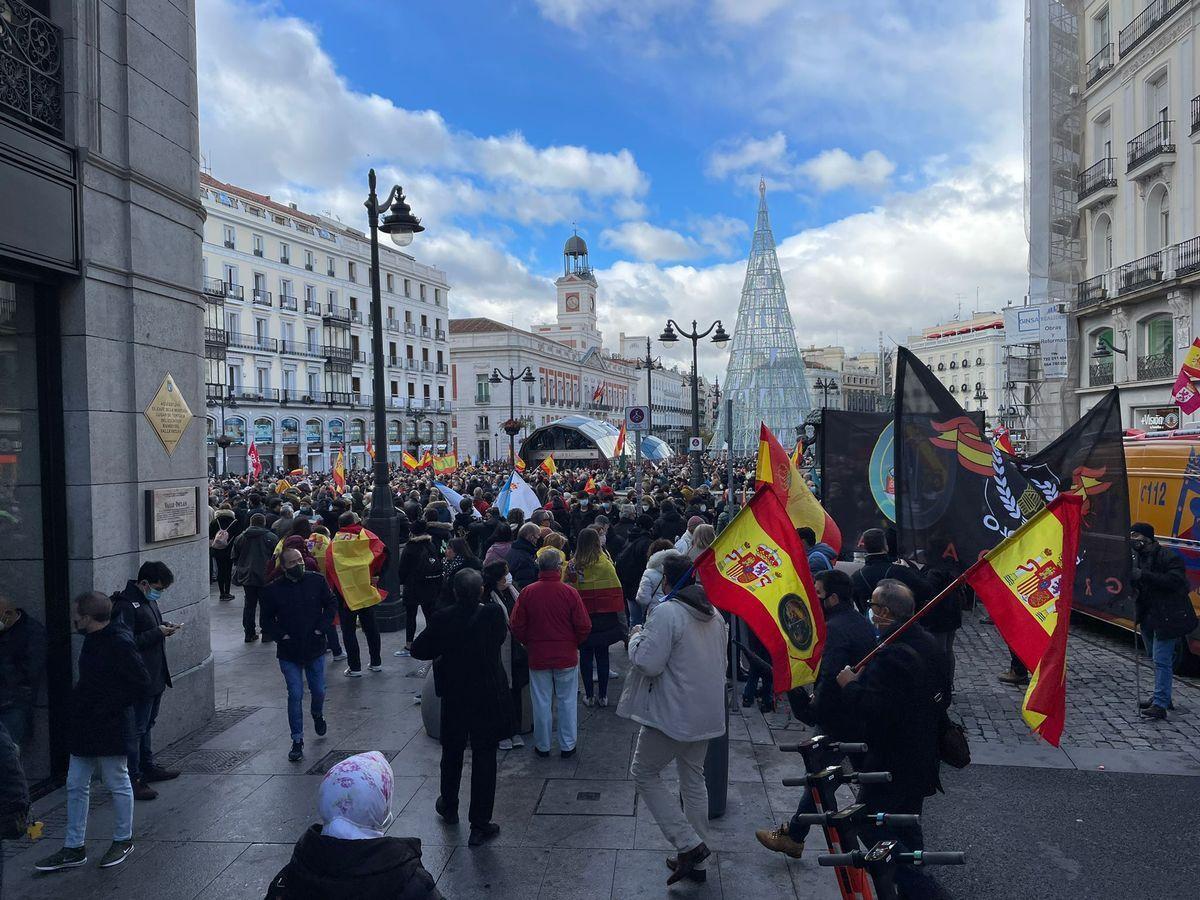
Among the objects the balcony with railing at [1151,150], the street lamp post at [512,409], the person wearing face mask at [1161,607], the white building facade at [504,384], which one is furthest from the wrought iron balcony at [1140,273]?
the white building facade at [504,384]

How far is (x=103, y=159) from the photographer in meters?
6.03

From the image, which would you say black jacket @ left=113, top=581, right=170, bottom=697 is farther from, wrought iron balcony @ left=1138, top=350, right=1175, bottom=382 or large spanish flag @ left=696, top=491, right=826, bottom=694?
wrought iron balcony @ left=1138, top=350, right=1175, bottom=382

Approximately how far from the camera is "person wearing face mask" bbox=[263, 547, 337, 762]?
6.35 meters

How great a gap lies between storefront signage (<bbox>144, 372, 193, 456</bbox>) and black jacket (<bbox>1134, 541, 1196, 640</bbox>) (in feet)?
27.8

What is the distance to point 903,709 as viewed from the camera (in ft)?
12.6

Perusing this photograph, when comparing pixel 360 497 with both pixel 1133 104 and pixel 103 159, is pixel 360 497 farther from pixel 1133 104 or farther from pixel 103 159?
pixel 1133 104

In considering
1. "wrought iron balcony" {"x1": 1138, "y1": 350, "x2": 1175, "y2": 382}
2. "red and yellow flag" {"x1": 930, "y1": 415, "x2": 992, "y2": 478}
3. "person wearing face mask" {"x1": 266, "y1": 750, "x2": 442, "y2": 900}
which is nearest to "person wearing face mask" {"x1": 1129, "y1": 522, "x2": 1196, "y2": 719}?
"red and yellow flag" {"x1": 930, "y1": 415, "x2": 992, "y2": 478}

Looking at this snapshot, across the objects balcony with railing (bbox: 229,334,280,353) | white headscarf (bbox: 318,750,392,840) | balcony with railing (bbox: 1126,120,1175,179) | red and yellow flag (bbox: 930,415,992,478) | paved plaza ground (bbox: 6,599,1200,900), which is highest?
balcony with railing (bbox: 1126,120,1175,179)

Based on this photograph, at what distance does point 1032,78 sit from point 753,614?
28.2m

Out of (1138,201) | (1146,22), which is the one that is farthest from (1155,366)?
(1146,22)

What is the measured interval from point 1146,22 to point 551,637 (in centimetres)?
2646

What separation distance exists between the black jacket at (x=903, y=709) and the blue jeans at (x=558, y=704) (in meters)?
2.93

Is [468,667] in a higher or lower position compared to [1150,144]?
lower

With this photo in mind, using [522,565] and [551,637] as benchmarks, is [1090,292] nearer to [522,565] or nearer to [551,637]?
[522,565]
